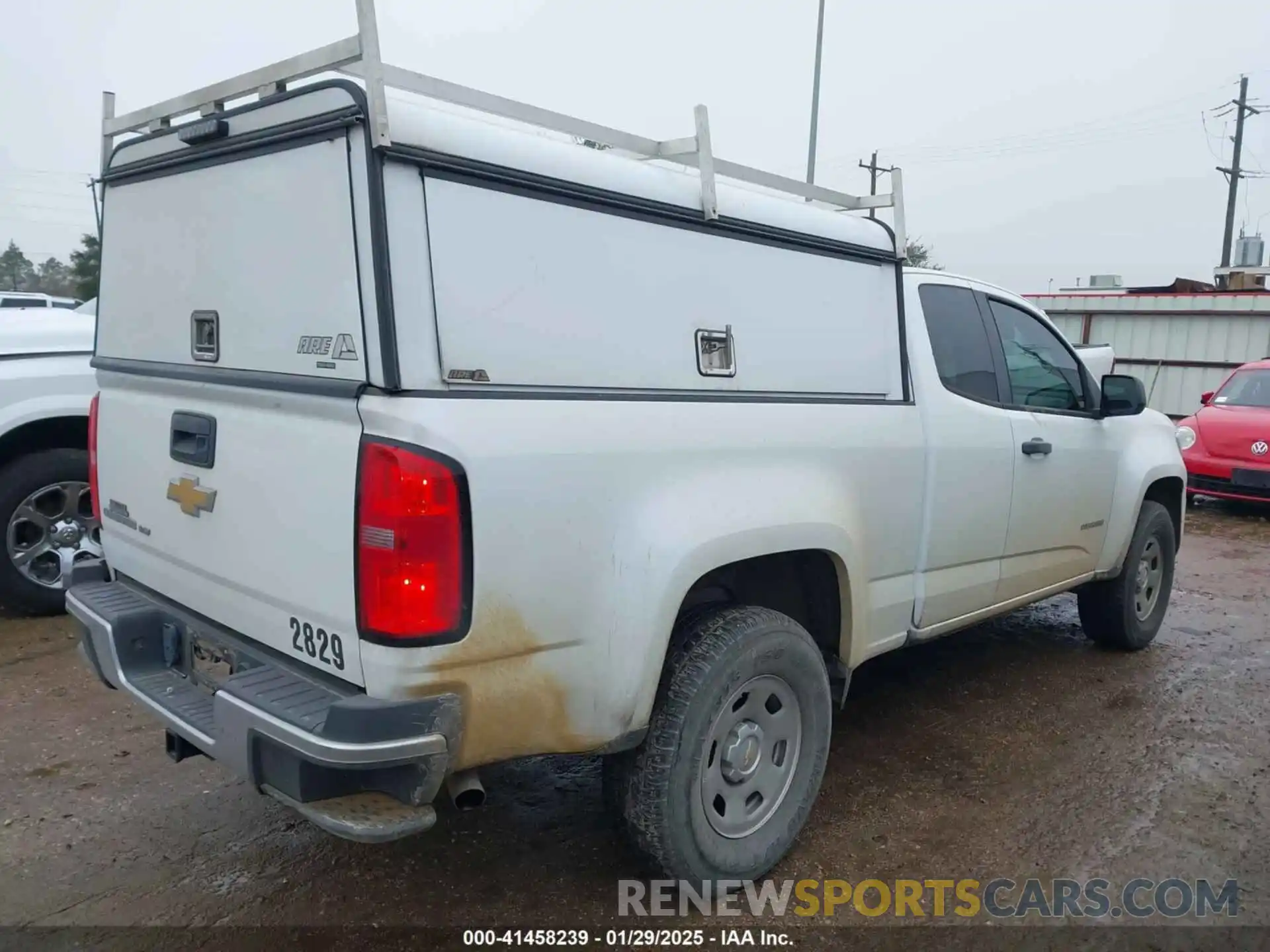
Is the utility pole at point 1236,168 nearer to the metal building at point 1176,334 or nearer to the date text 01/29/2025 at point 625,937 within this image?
the metal building at point 1176,334

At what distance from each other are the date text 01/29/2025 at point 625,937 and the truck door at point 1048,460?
6.75 ft

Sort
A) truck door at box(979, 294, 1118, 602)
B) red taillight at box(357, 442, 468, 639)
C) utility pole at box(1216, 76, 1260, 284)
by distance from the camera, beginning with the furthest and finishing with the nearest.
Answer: utility pole at box(1216, 76, 1260, 284) → truck door at box(979, 294, 1118, 602) → red taillight at box(357, 442, 468, 639)

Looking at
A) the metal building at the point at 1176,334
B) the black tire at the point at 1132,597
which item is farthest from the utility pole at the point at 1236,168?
the black tire at the point at 1132,597

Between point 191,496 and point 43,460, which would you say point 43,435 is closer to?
point 43,460

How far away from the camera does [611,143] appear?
279 centimetres

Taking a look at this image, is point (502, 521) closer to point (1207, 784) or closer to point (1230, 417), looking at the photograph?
point (1207, 784)

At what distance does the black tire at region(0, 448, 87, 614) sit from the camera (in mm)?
5070

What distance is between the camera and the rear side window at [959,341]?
153 inches

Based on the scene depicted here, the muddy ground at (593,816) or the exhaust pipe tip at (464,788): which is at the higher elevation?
the exhaust pipe tip at (464,788)

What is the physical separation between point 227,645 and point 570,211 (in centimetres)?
151

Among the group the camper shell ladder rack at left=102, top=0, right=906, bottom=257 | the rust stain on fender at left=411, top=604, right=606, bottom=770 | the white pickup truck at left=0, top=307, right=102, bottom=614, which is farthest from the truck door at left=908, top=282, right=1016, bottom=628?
the white pickup truck at left=0, top=307, right=102, bottom=614

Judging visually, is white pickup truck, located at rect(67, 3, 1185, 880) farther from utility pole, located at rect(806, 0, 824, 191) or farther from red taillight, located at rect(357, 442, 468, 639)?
utility pole, located at rect(806, 0, 824, 191)

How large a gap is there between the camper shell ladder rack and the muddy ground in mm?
2056

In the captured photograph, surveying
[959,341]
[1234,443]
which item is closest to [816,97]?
[1234,443]
